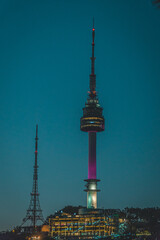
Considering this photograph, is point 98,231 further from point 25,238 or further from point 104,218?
point 25,238

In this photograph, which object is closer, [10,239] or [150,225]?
[10,239]

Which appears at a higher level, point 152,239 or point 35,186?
point 35,186

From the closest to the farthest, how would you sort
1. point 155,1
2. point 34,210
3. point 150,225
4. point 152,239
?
point 155,1 < point 152,239 < point 34,210 < point 150,225

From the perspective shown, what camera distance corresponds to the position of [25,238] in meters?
167

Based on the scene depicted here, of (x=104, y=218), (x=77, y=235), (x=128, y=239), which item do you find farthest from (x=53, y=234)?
(x=128, y=239)

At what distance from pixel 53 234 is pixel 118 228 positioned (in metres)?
31.2

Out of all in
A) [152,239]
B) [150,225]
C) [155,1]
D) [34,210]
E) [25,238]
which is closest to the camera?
[155,1]

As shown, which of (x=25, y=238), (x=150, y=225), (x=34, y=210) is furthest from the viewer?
(x=150, y=225)

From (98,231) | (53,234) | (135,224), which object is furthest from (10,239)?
(135,224)

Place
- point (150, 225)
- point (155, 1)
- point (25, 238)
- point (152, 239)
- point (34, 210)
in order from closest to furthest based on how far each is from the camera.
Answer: point (155, 1) → point (152, 239) → point (34, 210) → point (25, 238) → point (150, 225)

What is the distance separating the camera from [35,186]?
149875 millimetres

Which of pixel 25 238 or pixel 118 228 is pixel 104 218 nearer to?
pixel 118 228

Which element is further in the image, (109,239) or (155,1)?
(109,239)

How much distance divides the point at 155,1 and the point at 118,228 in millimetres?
194050
